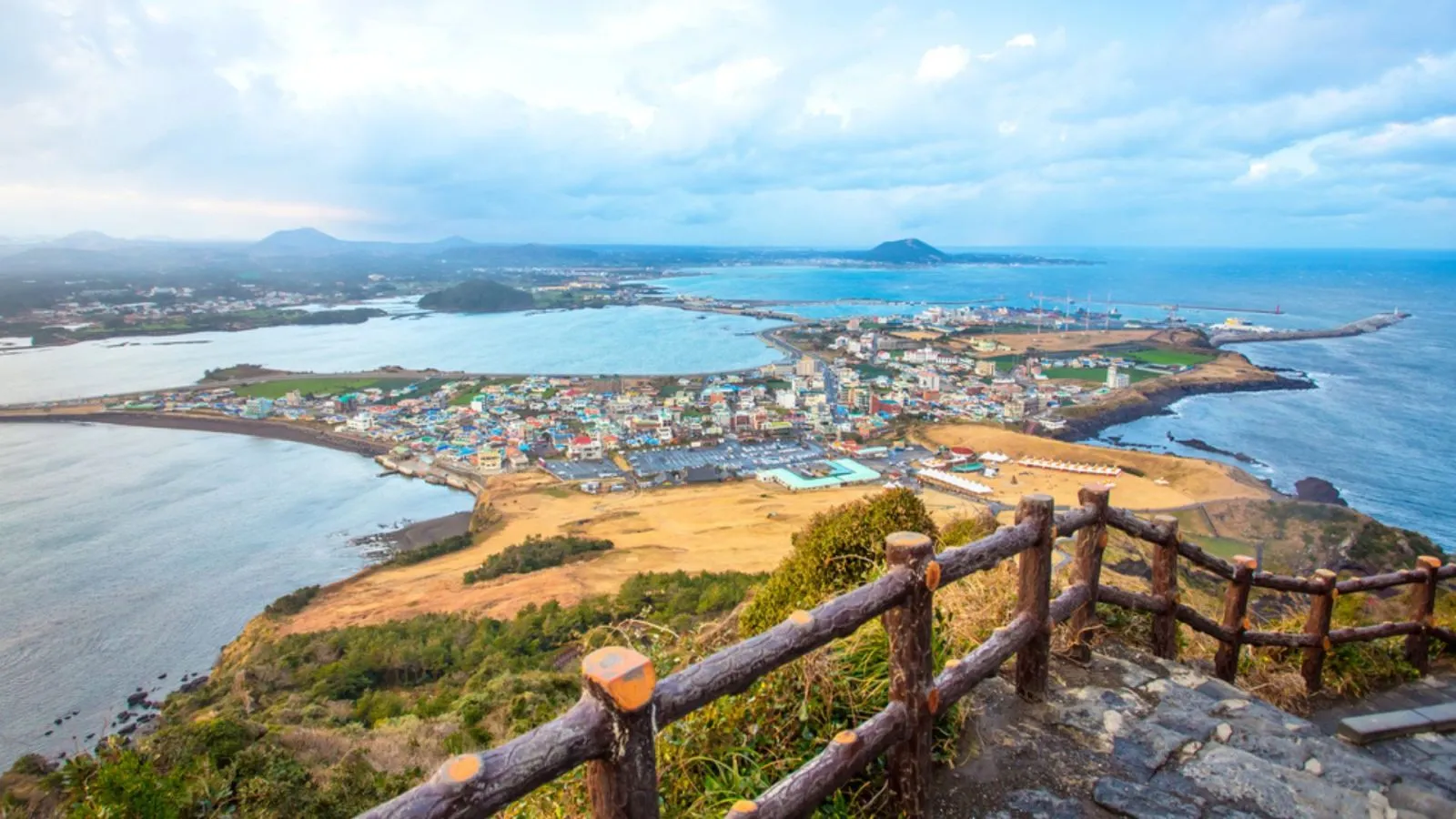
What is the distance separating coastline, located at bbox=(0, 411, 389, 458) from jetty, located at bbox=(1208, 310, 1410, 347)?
60.6 m

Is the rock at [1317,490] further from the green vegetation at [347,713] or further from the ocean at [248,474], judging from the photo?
the green vegetation at [347,713]

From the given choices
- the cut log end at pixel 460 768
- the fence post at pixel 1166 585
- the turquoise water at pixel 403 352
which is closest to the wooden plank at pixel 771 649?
the cut log end at pixel 460 768

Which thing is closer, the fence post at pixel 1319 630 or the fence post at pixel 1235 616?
the fence post at pixel 1235 616

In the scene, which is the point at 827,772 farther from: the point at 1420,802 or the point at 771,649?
Answer: the point at 1420,802

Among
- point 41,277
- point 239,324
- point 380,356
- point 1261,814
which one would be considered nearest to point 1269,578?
point 1261,814

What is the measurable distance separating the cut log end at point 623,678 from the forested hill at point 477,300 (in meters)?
99.0

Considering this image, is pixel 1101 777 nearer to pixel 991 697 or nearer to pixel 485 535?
pixel 991 697

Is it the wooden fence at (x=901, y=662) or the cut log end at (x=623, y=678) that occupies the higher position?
the cut log end at (x=623, y=678)

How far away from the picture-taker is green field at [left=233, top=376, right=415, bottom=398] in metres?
44.9

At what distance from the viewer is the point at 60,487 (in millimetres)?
28766

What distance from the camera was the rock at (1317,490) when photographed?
81.6 feet

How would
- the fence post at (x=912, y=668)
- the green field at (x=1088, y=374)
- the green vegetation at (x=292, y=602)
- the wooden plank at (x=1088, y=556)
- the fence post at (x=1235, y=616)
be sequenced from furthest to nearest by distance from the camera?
the green field at (x=1088, y=374), the green vegetation at (x=292, y=602), the fence post at (x=1235, y=616), the wooden plank at (x=1088, y=556), the fence post at (x=912, y=668)

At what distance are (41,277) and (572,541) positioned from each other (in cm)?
8808

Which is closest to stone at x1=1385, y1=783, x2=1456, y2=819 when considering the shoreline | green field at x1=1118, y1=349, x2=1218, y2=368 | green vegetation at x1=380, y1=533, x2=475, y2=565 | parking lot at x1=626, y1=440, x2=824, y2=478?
green vegetation at x1=380, y1=533, x2=475, y2=565
